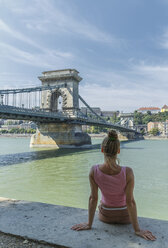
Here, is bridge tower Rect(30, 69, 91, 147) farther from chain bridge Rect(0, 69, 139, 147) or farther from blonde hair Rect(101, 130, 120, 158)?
blonde hair Rect(101, 130, 120, 158)

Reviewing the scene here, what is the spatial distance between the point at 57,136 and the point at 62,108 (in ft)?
15.0

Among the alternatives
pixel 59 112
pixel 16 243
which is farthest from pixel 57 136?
pixel 16 243

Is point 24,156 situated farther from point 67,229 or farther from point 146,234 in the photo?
point 146,234

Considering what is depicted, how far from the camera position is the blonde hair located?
196 cm

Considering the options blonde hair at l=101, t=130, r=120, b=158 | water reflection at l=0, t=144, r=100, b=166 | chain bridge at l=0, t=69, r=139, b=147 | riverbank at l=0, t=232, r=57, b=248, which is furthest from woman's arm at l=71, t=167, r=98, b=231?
chain bridge at l=0, t=69, r=139, b=147

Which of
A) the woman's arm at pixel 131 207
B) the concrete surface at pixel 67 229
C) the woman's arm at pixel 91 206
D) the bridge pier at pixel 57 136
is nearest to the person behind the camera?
A: the concrete surface at pixel 67 229

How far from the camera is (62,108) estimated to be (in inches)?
1193

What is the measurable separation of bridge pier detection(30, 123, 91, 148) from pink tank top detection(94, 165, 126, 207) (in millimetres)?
25140

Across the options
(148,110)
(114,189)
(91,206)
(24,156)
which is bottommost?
(24,156)

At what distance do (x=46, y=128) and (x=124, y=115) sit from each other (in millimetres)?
56584

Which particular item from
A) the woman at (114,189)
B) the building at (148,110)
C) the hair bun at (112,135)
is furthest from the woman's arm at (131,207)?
the building at (148,110)

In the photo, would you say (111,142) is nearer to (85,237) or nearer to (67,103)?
(85,237)

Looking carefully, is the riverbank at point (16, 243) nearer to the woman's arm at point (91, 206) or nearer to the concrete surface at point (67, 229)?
the concrete surface at point (67, 229)

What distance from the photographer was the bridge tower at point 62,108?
27688 mm
